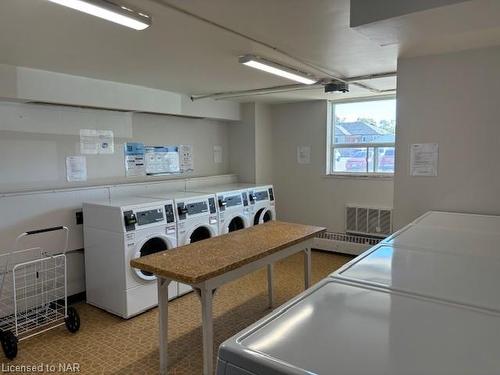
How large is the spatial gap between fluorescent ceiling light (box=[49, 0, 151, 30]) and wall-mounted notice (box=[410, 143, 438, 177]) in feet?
7.56

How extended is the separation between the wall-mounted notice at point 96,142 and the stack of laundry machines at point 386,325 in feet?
10.6

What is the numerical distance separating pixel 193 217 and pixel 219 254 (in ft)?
4.83

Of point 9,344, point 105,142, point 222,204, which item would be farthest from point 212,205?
point 9,344

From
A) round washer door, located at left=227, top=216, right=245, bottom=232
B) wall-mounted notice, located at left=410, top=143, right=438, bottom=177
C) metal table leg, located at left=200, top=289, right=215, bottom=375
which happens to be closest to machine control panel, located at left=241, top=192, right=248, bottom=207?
round washer door, located at left=227, top=216, right=245, bottom=232

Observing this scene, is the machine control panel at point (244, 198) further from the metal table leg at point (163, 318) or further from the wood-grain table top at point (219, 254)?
the metal table leg at point (163, 318)

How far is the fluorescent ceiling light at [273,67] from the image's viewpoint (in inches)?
112

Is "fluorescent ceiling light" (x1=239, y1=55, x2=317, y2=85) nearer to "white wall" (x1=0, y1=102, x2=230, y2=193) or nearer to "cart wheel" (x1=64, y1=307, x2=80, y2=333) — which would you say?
"white wall" (x1=0, y1=102, x2=230, y2=193)

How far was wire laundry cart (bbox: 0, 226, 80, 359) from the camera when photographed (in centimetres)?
311

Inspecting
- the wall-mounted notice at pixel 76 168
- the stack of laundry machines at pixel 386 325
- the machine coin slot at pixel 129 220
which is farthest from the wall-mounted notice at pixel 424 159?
the wall-mounted notice at pixel 76 168

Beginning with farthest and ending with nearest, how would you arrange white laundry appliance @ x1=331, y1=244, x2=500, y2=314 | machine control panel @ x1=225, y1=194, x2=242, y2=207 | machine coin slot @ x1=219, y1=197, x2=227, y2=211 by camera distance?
machine control panel @ x1=225, y1=194, x2=242, y2=207 → machine coin slot @ x1=219, y1=197, x2=227, y2=211 → white laundry appliance @ x1=331, y1=244, x2=500, y2=314

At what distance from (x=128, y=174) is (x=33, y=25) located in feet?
7.73

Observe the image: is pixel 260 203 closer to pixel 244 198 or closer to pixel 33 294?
pixel 244 198

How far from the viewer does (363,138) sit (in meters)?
5.20

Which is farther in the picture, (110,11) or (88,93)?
(88,93)
